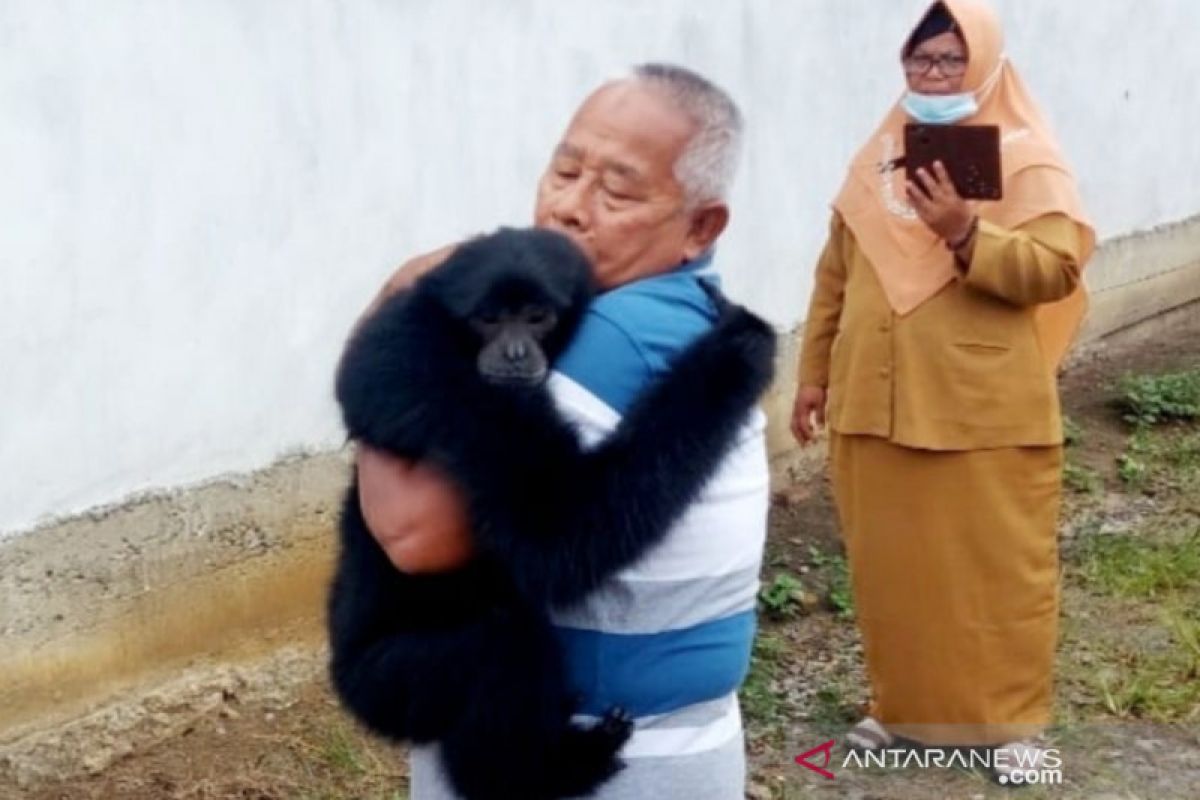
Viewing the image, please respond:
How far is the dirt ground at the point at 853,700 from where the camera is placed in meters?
4.33

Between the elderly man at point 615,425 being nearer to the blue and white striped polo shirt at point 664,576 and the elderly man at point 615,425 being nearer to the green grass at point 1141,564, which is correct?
the blue and white striped polo shirt at point 664,576

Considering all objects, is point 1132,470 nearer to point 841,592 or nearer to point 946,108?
point 841,592

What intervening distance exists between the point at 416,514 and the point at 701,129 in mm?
543

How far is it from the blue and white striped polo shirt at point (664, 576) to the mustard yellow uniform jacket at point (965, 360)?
2.04 m

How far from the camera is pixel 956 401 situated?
165 inches

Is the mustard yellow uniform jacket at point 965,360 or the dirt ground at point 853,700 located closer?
the mustard yellow uniform jacket at point 965,360

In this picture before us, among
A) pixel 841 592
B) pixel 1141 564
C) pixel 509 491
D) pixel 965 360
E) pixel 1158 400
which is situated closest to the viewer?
pixel 509 491

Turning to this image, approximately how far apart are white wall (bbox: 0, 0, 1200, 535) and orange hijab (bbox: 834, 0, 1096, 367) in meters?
1.12

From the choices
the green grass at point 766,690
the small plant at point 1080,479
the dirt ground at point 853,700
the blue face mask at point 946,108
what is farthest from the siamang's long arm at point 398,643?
the small plant at point 1080,479

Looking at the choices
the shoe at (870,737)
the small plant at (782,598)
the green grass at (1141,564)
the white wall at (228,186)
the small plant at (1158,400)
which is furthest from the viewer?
the small plant at (1158,400)

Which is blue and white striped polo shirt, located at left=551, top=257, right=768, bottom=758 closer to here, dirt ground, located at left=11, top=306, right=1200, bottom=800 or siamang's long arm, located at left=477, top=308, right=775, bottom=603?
siamang's long arm, located at left=477, top=308, right=775, bottom=603

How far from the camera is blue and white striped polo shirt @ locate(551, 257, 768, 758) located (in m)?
2.00

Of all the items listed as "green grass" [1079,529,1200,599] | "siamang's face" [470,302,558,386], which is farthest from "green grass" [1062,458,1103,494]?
"siamang's face" [470,302,558,386]

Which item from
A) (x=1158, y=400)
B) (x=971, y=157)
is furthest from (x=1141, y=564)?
(x=971, y=157)
